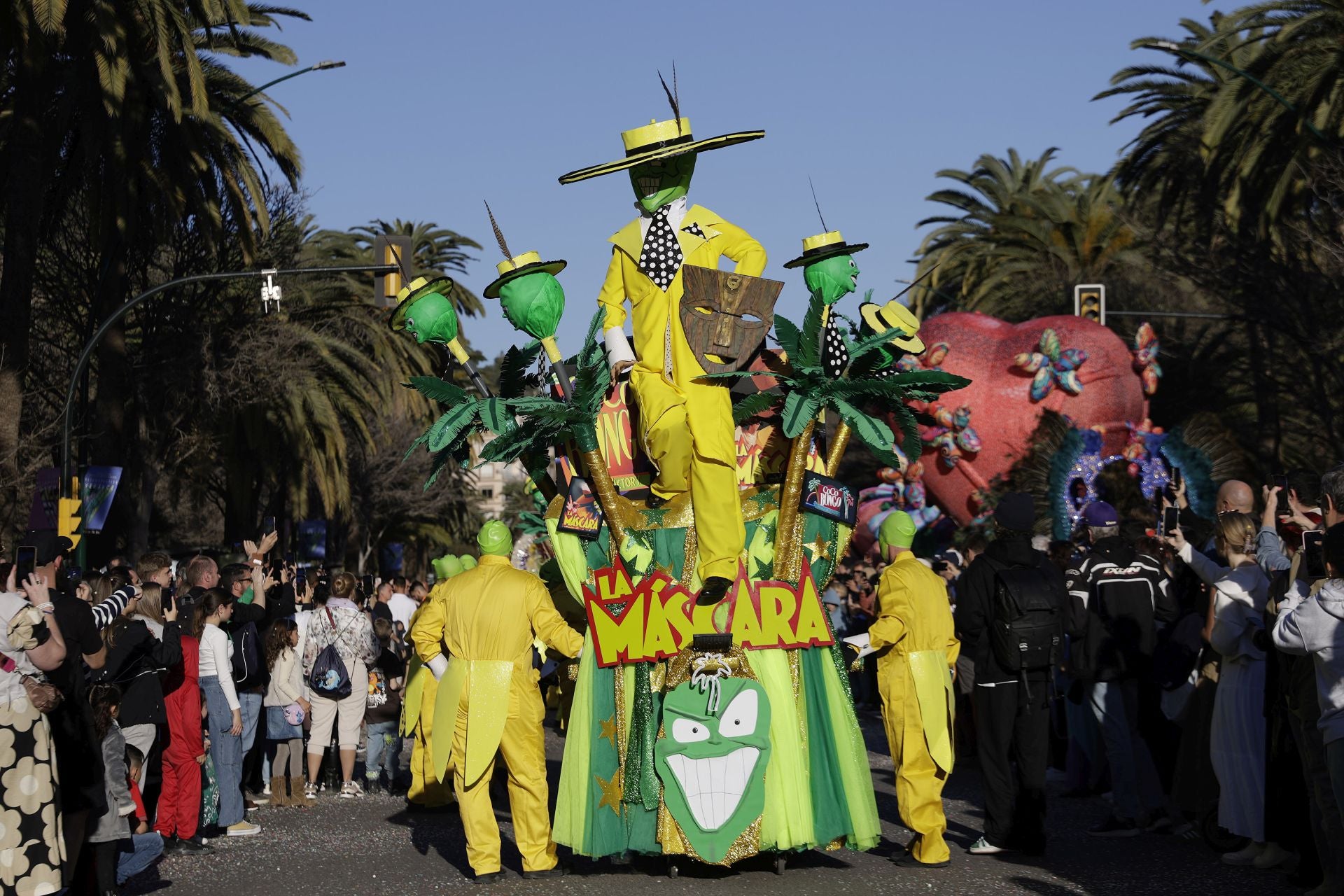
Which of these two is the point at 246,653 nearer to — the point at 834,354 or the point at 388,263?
the point at 834,354

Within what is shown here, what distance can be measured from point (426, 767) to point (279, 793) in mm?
1447

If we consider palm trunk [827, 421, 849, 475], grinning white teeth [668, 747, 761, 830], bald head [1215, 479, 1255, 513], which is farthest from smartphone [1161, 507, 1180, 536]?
grinning white teeth [668, 747, 761, 830]

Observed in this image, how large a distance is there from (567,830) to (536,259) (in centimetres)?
310

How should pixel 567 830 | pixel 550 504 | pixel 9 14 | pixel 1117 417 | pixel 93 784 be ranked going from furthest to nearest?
pixel 1117 417 → pixel 9 14 → pixel 550 504 → pixel 567 830 → pixel 93 784

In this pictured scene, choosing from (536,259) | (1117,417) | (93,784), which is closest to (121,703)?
(93,784)

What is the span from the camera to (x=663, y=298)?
8727 millimetres

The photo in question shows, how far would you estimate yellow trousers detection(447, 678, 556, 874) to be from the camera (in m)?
8.61

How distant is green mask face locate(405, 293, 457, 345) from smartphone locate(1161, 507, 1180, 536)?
406 cm

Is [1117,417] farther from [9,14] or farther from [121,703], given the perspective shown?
[121,703]

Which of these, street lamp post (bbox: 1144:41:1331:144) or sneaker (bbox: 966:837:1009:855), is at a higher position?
street lamp post (bbox: 1144:41:1331:144)

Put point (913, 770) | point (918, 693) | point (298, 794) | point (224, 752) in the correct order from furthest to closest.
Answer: point (298, 794) → point (224, 752) → point (918, 693) → point (913, 770)

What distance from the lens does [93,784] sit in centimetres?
764

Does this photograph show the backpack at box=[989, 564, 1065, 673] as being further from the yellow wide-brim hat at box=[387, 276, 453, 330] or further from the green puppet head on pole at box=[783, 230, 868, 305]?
the yellow wide-brim hat at box=[387, 276, 453, 330]

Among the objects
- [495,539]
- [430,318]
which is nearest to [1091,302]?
[430,318]
